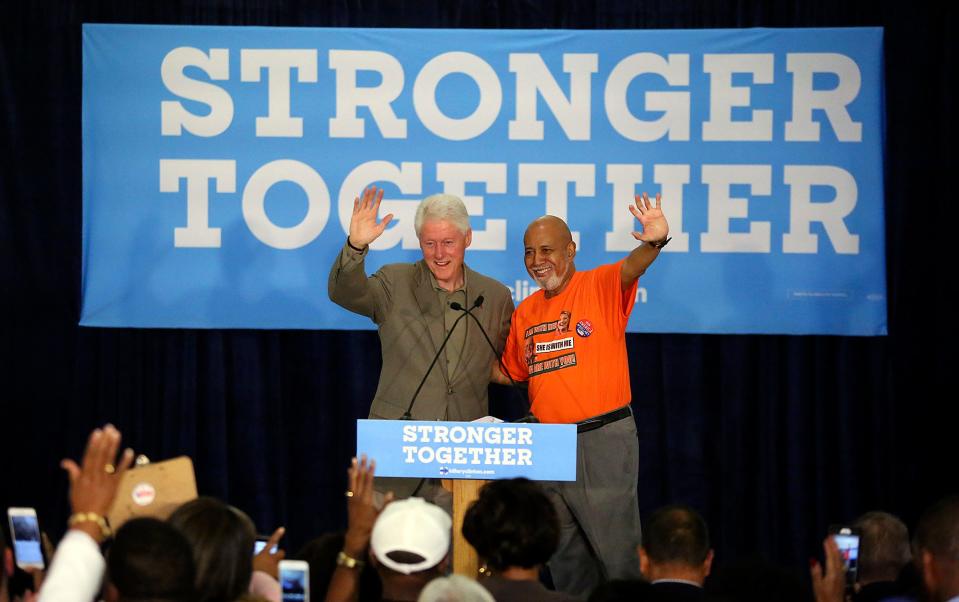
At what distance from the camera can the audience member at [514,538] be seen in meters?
2.54

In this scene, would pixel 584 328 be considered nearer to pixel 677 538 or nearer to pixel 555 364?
pixel 555 364

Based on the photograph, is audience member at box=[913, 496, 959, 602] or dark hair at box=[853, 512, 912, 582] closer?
audience member at box=[913, 496, 959, 602]

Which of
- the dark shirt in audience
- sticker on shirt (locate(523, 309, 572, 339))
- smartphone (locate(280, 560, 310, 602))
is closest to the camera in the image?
smartphone (locate(280, 560, 310, 602))

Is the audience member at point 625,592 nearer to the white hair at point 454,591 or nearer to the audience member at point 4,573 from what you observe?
the white hair at point 454,591

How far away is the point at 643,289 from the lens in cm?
517

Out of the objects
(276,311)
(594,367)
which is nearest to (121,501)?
(594,367)

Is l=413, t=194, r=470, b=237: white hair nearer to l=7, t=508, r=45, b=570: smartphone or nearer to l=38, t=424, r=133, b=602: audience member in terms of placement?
l=7, t=508, r=45, b=570: smartphone

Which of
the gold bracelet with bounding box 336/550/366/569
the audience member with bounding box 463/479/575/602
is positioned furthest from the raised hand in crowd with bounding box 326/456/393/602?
the audience member with bounding box 463/479/575/602

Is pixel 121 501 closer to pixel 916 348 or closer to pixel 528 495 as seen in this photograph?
pixel 528 495

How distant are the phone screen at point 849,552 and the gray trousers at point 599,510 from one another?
3.15 feet

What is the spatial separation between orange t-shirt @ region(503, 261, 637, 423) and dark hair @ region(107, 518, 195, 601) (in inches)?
80.3

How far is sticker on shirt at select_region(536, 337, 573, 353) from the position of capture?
394 centimetres

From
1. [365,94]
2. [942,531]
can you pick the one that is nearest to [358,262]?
[365,94]

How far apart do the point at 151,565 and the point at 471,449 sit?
1451 millimetres
